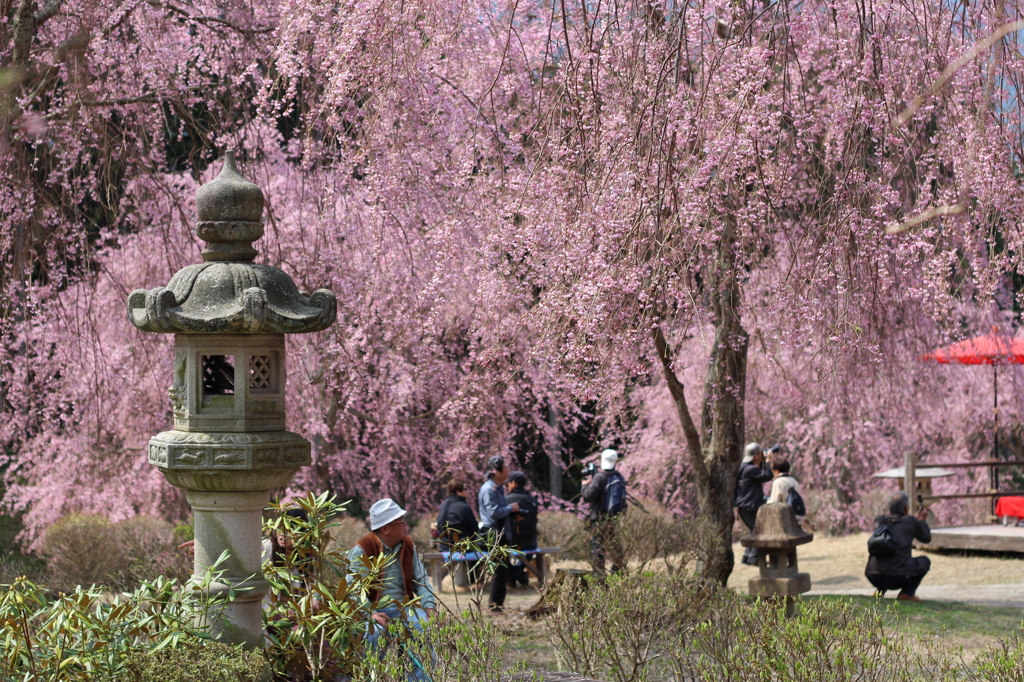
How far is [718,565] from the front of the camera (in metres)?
9.14

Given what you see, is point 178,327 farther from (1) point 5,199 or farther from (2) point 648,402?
(2) point 648,402

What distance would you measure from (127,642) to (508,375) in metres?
2.35

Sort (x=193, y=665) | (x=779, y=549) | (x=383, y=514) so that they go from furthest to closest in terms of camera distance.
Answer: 1. (x=779, y=549)
2. (x=383, y=514)
3. (x=193, y=665)

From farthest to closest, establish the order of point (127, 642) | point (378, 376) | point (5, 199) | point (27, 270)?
point (378, 376), point (27, 270), point (5, 199), point (127, 642)

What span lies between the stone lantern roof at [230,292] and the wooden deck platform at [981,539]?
35.0ft

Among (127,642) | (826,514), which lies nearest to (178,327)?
(127,642)

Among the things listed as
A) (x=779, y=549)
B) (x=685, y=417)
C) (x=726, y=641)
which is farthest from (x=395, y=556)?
(x=685, y=417)

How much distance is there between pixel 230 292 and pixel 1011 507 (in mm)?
12721

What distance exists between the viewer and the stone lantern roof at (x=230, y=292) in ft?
14.8

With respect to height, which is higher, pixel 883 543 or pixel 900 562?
pixel 883 543

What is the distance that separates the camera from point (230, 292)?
4.62 m

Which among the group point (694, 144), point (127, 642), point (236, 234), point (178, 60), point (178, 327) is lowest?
point (127, 642)

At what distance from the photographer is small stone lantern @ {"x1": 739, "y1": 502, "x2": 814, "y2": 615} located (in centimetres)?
822

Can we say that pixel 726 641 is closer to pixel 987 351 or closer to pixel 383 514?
pixel 383 514
